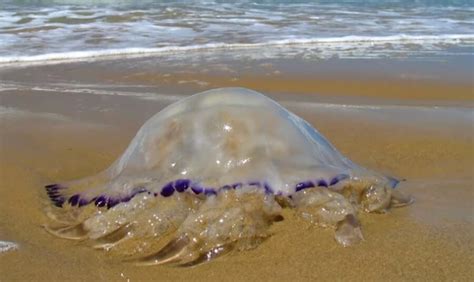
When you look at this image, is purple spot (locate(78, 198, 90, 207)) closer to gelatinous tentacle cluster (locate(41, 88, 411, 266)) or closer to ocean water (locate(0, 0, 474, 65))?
gelatinous tentacle cluster (locate(41, 88, 411, 266))

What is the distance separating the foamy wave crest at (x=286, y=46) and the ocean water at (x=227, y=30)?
11 mm

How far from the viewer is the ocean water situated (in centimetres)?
736

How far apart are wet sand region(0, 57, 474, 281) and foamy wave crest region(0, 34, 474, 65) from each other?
63.9 inches

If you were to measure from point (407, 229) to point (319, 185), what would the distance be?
392mm

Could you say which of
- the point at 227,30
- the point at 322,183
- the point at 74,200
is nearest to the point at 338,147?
the point at 322,183

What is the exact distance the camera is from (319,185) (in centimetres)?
240

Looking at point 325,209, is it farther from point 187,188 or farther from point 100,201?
point 100,201

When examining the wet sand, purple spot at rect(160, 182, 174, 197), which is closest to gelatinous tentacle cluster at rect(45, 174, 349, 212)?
purple spot at rect(160, 182, 174, 197)

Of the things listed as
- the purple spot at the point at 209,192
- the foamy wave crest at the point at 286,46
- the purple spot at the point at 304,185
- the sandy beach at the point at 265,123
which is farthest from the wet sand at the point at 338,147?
the foamy wave crest at the point at 286,46

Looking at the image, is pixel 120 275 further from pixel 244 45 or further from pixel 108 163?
pixel 244 45

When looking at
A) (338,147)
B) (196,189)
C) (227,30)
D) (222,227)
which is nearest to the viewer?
(222,227)

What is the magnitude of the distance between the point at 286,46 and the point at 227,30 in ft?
5.09

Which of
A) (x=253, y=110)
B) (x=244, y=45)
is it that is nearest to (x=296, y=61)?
(x=244, y=45)

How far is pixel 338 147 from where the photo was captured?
3.60 meters
